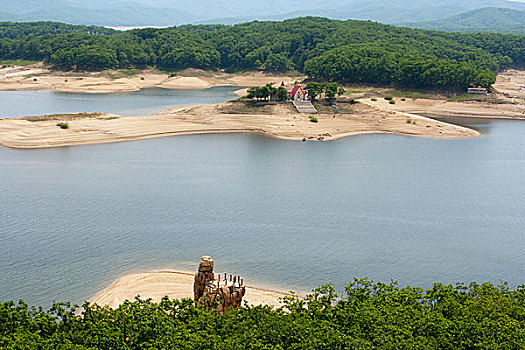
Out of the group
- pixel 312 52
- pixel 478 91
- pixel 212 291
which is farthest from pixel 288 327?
pixel 312 52

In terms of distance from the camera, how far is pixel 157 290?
2759 cm

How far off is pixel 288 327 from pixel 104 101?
76.4 m

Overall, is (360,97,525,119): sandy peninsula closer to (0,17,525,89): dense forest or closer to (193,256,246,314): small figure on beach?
(0,17,525,89): dense forest

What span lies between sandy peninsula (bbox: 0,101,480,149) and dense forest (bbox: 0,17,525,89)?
2285cm

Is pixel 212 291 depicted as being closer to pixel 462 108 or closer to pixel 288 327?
pixel 288 327

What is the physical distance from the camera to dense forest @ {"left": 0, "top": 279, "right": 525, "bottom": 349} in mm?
18312

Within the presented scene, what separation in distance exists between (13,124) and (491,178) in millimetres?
51528

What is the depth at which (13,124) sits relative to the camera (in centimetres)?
6256

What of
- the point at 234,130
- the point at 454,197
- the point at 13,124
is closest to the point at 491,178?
the point at 454,197

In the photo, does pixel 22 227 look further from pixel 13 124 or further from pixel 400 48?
pixel 400 48

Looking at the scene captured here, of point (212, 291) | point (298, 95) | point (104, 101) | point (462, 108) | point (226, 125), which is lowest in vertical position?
point (212, 291)

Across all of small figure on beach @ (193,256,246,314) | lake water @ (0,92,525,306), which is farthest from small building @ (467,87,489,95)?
small figure on beach @ (193,256,246,314)

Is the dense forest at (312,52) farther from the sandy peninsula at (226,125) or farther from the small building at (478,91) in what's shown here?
the sandy peninsula at (226,125)

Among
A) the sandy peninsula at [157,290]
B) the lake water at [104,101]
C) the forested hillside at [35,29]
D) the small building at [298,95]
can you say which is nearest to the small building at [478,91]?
the small building at [298,95]
